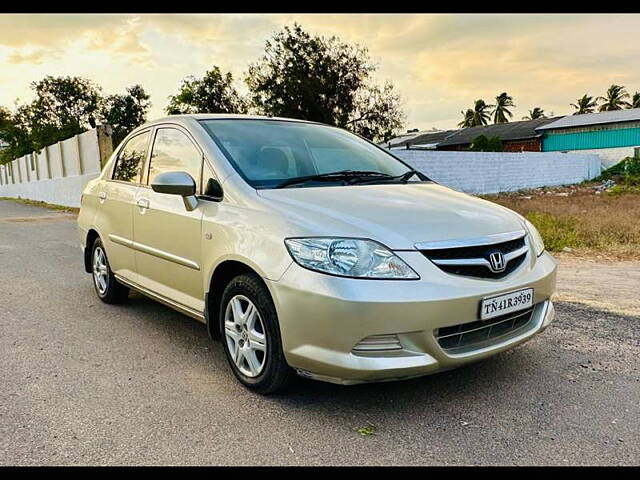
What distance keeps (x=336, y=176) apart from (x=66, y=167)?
71.9 feet

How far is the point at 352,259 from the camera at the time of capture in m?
2.67

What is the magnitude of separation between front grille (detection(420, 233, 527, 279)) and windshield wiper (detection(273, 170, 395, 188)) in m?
1.12

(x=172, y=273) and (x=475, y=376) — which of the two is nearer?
(x=475, y=376)

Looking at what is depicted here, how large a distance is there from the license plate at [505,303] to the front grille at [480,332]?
5cm

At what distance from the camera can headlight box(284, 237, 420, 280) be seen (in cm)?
264

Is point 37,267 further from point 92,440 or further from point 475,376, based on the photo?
point 475,376

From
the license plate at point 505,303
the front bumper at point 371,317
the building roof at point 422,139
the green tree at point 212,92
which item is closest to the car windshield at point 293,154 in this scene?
the front bumper at point 371,317

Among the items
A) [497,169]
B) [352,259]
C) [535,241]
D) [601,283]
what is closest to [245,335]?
[352,259]

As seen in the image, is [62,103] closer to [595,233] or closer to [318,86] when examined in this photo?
[318,86]

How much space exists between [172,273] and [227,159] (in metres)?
0.96

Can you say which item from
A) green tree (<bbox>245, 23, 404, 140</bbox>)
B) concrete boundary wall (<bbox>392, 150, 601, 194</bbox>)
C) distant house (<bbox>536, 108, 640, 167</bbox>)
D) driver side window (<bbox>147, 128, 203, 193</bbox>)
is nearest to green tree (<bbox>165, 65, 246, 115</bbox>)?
green tree (<bbox>245, 23, 404, 140</bbox>)

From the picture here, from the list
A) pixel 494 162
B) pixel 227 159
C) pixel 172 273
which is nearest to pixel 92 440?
pixel 172 273

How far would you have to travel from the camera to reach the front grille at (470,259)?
8.92 ft

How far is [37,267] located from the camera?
7242 mm
